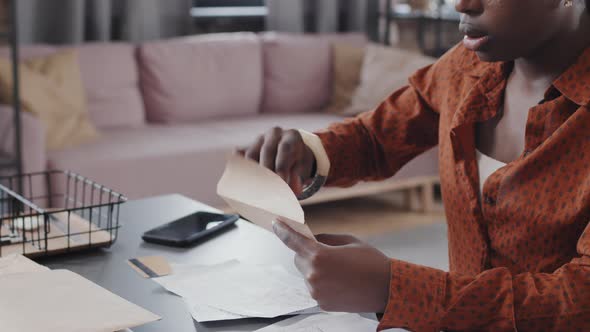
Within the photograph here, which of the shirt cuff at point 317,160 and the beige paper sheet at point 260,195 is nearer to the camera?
the beige paper sheet at point 260,195

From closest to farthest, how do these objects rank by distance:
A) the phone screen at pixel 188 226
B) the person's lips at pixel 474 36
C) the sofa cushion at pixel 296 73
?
the person's lips at pixel 474 36 < the phone screen at pixel 188 226 < the sofa cushion at pixel 296 73

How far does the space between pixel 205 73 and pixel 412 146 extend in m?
2.47

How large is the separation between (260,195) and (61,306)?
0.86 ft

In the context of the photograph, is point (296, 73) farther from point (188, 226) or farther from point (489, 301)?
point (489, 301)

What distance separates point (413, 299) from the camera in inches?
36.5

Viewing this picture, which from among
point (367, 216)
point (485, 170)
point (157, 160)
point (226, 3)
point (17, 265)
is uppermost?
point (226, 3)

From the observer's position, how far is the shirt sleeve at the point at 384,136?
4.62ft

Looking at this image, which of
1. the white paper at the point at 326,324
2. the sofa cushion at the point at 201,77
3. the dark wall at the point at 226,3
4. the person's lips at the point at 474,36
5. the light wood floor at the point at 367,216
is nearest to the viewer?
the white paper at the point at 326,324

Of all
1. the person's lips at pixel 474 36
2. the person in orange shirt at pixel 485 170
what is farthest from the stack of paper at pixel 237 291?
the person's lips at pixel 474 36

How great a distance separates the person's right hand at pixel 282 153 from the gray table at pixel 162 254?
121 mm

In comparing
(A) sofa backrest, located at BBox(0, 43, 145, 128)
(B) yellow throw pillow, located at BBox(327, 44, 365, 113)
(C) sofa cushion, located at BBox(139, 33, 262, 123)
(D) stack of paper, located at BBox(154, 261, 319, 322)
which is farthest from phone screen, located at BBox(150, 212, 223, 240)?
(B) yellow throw pillow, located at BBox(327, 44, 365, 113)

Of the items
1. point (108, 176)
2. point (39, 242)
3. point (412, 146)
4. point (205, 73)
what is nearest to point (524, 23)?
point (412, 146)

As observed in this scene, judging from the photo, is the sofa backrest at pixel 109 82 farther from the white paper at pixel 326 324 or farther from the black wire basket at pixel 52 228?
the white paper at pixel 326 324

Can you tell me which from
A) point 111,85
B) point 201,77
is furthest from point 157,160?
point 201,77
